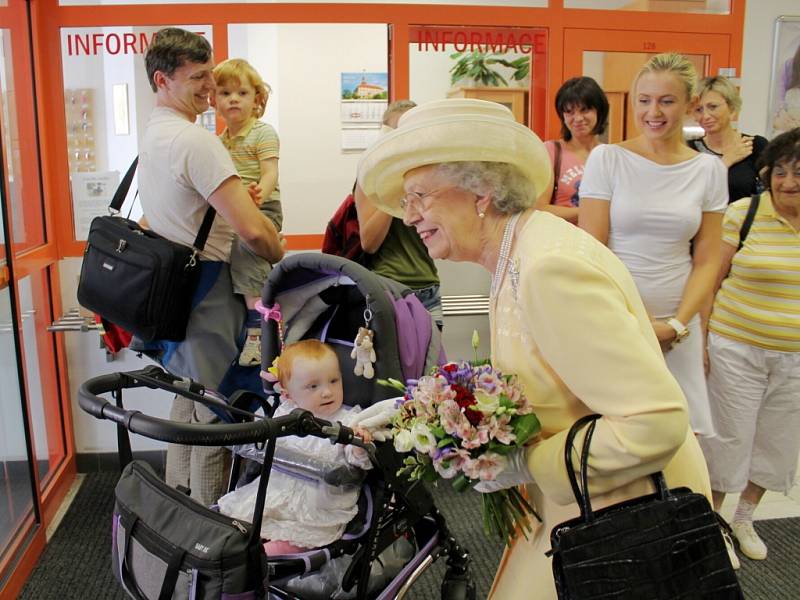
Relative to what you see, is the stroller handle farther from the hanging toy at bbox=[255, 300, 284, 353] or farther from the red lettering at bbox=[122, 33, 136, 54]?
the red lettering at bbox=[122, 33, 136, 54]

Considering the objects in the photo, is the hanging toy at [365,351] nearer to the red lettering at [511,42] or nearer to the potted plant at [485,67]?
the potted plant at [485,67]

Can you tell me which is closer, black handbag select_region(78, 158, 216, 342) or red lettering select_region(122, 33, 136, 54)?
black handbag select_region(78, 158, 216, 342)

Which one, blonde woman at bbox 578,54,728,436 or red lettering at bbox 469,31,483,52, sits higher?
red lettering at bbox 469,31,483,52

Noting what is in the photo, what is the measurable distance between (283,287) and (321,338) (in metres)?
0.21

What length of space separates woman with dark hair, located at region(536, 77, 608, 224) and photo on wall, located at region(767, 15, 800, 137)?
3.95ft

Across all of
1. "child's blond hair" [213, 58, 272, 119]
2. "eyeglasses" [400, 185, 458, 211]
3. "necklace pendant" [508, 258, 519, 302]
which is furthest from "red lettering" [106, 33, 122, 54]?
"necklace pendant" [508, 258, 519, 302]

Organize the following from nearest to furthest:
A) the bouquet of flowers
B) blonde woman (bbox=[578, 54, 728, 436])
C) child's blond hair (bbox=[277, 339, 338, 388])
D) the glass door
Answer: the bouquet of flowers → child's blond hair (bbox=[277, 339, 338, 388]) → blonde woman (bbox=[578, 54, 728, 436]) → the glass door

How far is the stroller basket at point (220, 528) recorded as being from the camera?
5.31ft

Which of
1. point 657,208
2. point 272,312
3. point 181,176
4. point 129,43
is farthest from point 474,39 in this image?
point 272,312

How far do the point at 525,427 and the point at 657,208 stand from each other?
1.64 m

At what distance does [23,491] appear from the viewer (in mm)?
3141

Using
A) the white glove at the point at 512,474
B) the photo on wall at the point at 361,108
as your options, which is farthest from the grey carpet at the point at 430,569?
the photo on wall at the point at 361,108

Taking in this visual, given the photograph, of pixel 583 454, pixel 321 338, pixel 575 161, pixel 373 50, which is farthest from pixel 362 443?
pixel 373 50

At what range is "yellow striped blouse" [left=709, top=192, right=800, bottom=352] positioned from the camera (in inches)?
116
